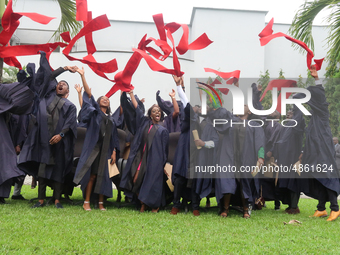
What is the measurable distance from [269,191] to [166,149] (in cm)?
223

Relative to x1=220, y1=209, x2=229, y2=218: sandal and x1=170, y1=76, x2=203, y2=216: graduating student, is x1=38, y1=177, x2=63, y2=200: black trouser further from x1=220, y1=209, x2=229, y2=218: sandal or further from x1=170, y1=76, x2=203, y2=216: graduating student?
x1=220, y1=209, x2=229, y2=218: sandal

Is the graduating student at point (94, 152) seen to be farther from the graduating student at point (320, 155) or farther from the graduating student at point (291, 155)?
the graduating student at point (320, 155)

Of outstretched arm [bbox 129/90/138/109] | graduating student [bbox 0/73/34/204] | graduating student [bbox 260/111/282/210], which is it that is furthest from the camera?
graduating student [bbox 260/111/282/210]

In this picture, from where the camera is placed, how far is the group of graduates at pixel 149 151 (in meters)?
5.86

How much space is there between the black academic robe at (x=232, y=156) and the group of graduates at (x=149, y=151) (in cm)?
2

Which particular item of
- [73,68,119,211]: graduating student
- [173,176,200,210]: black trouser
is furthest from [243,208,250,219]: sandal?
[73,68,119,211]: graduating student

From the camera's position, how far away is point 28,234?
13.0 feet

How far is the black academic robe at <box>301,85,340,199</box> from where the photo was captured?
574 cm

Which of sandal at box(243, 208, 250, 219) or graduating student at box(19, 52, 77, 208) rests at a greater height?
Result: graduating student at box(19, 52, 77, 208)

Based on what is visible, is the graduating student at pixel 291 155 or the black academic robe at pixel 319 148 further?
the graduating student at pixel 291 155

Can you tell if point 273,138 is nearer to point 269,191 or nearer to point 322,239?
point 269,191

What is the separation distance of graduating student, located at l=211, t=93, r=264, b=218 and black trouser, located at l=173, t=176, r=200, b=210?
41cm

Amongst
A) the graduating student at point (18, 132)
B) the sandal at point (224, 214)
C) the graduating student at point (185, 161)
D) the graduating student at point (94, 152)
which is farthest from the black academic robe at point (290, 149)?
the graduating student at point (18, 132)

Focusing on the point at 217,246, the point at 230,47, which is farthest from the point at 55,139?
the point at 230,47
